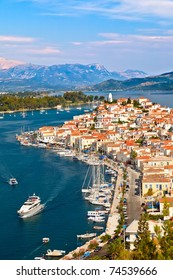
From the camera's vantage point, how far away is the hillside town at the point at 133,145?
6.18 metres

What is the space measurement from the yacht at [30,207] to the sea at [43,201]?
88 mm

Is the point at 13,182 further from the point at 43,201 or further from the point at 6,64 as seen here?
the point at 6,64

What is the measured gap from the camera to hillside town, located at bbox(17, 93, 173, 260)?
20.3ft

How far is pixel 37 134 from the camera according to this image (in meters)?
13.6

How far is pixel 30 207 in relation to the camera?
6320 millimetres

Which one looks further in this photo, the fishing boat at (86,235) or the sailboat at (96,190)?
the sailboat at (96,190)

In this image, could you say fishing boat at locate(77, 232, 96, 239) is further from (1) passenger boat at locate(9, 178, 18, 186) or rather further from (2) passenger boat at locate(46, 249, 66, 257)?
(1) passenger boat at locate(9, 178, 18, 186)

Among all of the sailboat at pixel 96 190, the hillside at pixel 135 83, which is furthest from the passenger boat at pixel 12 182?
the hillside at pixel 135 83

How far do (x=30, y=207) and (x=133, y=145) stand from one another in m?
4.07

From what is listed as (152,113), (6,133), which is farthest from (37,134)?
(152,113)

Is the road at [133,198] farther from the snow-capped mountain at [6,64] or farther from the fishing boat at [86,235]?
the snow-capped mountain at [6,64]

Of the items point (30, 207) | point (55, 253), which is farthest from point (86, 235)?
point (30, 207)

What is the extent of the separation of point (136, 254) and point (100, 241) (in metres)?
1.56

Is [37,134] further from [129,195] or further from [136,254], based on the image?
[136,254]
